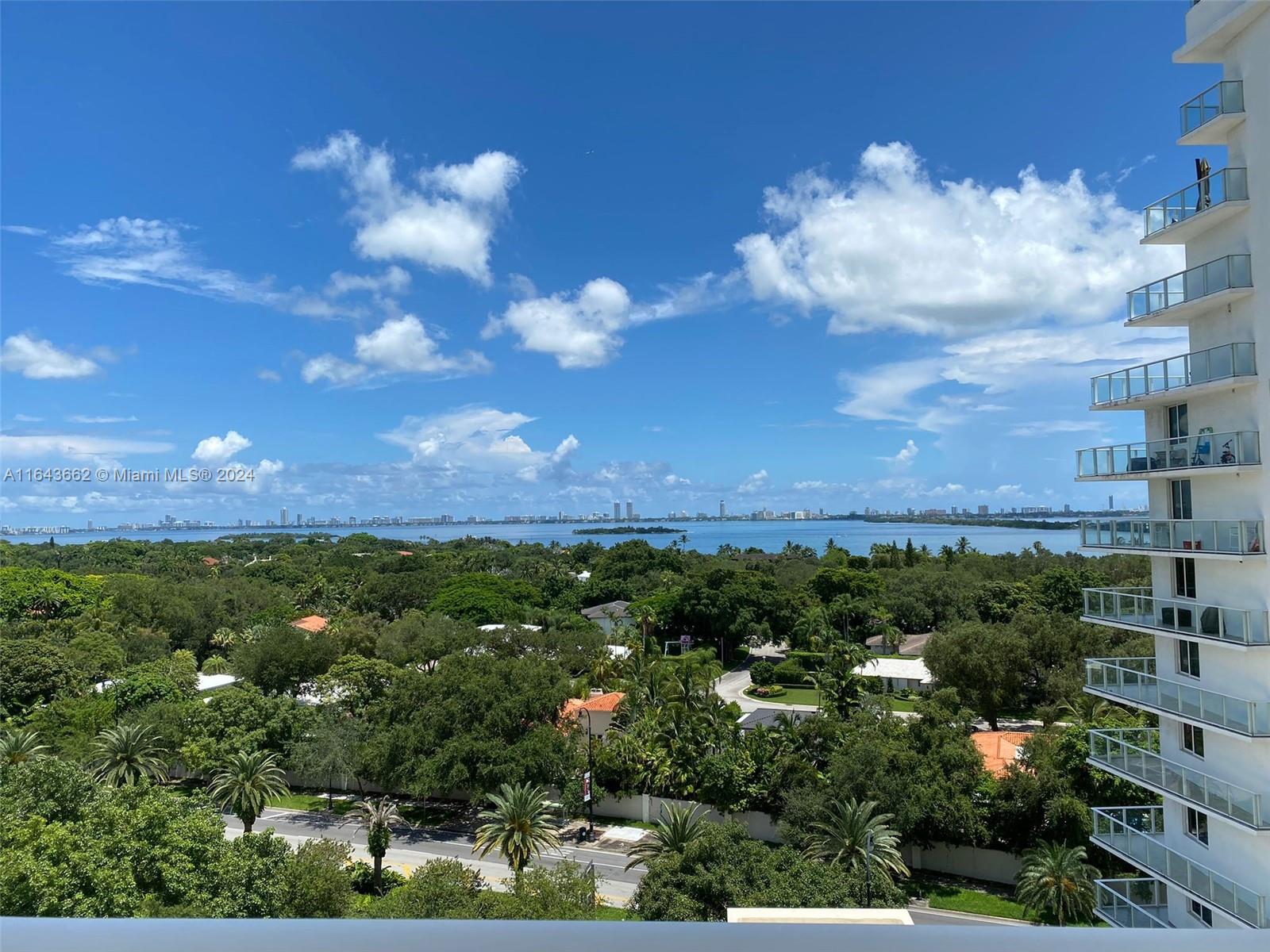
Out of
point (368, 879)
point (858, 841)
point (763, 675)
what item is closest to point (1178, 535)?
point (858, 841)

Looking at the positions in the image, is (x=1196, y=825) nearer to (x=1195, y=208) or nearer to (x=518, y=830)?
(x=1195, y=208)

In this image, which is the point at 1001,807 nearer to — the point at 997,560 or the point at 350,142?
the point at 350,142

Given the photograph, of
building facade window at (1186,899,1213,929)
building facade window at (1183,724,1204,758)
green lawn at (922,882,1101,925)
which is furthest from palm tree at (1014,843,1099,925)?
building facade window at (1183,724,1204,758)

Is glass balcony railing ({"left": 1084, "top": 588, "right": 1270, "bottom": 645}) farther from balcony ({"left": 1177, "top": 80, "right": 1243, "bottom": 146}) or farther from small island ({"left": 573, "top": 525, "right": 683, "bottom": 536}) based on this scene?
small island ({"left": 573, "top": 525, "right": 683, "bottom": 536})

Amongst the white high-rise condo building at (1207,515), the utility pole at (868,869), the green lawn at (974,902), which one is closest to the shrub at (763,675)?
the green lawn at (974,902)

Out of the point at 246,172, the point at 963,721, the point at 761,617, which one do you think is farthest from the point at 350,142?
the point at 761,617
